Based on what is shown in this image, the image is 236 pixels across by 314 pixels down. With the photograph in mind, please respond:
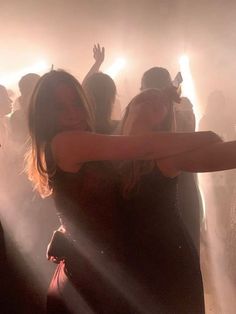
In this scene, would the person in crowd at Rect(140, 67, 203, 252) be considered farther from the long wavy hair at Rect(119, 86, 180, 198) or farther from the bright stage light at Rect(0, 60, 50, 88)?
the bright stage light at Rect(0, 60, 50, 88)

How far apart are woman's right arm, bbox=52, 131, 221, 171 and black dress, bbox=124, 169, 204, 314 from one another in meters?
0.09

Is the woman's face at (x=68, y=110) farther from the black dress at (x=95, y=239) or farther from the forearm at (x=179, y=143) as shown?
the forearm at (x=179, y=143)

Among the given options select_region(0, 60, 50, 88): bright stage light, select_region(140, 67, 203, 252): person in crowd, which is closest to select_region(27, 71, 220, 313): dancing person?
select_region(140, 67, 203, 252): person in crowd

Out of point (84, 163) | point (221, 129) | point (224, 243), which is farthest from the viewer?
point (221, 129)

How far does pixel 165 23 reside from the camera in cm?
462

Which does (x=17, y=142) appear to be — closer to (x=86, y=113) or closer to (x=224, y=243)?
(x=86, y=113)

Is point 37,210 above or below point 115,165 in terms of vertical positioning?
below

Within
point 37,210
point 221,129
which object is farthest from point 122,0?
point 37,210

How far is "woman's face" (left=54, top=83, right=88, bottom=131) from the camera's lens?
1.25 metres

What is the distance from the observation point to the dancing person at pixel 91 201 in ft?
3.83

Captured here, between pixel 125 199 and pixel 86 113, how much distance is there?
0.32m

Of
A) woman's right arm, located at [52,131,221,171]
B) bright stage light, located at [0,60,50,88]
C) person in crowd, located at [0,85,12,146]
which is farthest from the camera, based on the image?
bright stage light, located at [0,60,50,88]

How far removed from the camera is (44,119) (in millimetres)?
1262

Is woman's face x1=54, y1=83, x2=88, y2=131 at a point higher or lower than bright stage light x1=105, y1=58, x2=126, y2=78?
lower
